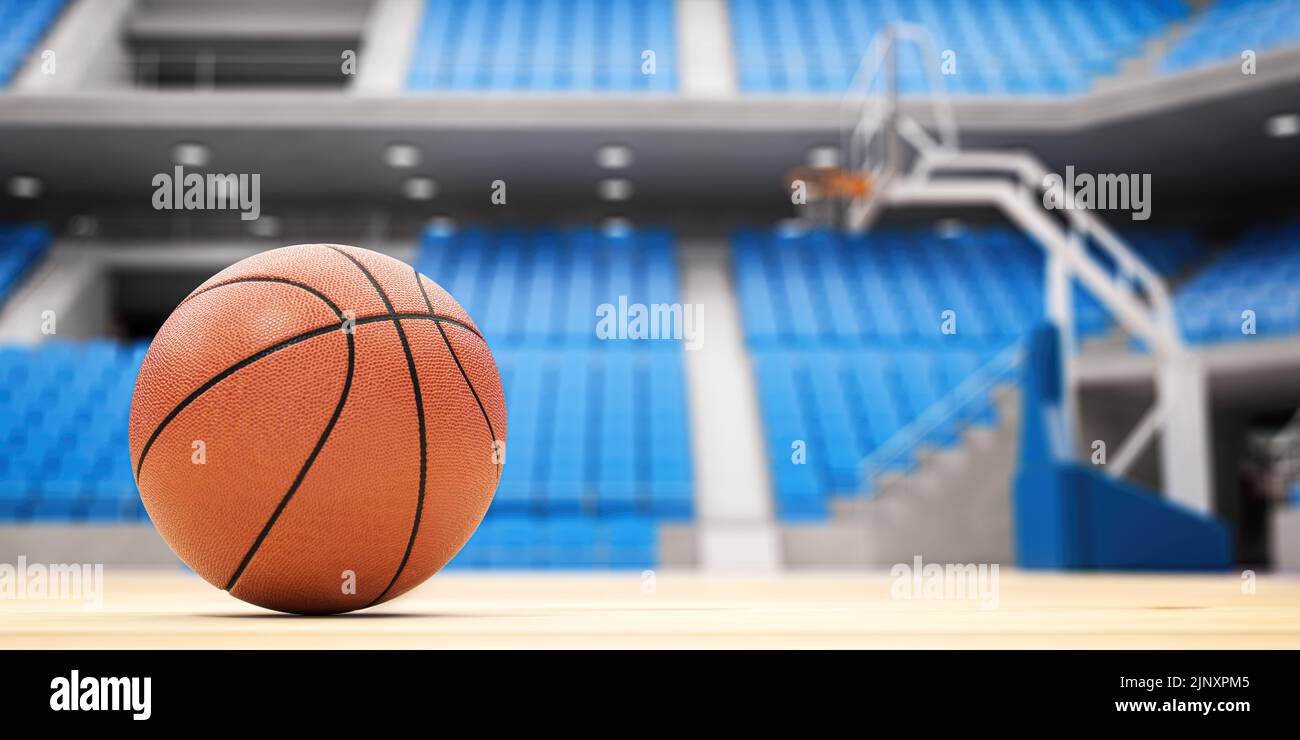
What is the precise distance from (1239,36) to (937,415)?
14.3ft

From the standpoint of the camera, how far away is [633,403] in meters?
8.69

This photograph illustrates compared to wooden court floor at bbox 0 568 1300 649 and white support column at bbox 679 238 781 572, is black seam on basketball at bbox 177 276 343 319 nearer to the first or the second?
wooden court floor at bbox 0 568 1300 649

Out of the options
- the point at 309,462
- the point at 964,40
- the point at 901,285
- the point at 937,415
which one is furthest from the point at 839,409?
the point at 309,462

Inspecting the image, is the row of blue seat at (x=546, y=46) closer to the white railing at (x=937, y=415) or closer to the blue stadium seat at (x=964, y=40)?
the blue stadium seat at (x=964, y=40)

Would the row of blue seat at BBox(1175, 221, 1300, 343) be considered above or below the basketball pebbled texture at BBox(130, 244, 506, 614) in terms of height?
above

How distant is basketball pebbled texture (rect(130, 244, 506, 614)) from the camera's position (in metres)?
2.03

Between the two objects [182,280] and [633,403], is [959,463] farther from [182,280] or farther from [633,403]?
[182,280]

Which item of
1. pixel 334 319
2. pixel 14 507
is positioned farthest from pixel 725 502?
pixel 334 319

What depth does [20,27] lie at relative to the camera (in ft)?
37.7

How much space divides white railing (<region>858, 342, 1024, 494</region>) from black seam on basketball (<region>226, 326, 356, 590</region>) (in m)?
5.91

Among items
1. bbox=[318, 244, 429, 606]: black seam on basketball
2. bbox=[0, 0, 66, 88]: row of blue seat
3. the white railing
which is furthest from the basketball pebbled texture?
bbox=[0, 0, 66, 88]: row of blue seat

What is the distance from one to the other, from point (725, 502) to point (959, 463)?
1.60 meters

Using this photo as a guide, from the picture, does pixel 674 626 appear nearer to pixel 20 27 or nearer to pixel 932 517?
pixel 932 517

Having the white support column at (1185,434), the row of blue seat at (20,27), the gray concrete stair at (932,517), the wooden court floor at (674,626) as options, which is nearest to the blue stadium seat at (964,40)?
the gray concrete stair at (932,517)
